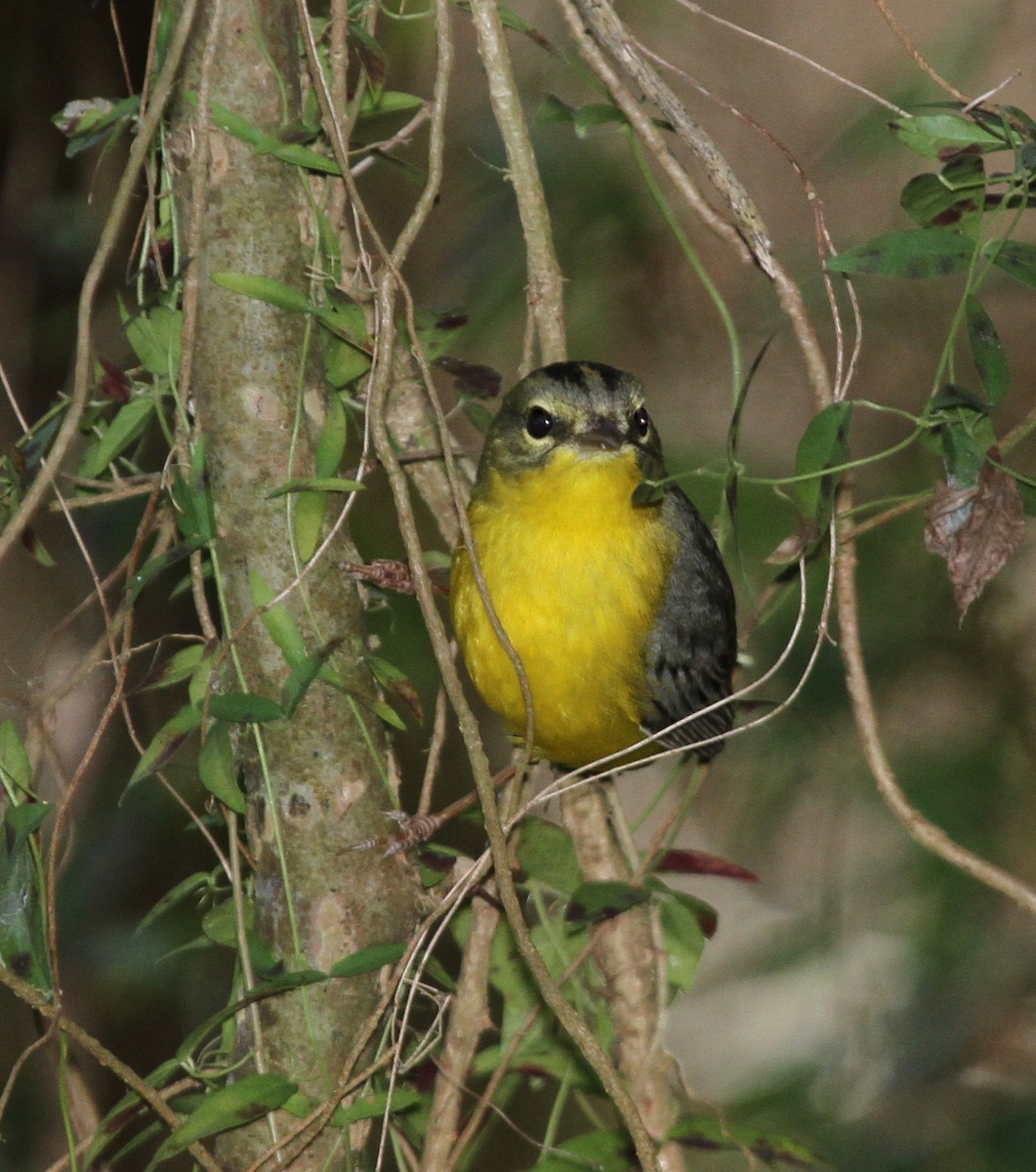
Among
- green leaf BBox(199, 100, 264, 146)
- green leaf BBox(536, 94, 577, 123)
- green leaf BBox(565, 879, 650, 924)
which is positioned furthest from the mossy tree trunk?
green leaf BBox(536, 94, 577, 123)

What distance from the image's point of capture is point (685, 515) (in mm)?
3559

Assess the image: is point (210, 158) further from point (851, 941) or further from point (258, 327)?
point (851, 941)

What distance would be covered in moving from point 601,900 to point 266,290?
4.49 ft

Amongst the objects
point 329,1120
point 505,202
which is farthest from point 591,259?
point 329,1120

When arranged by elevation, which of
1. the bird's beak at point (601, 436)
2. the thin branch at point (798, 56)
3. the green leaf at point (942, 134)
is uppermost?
the thin branch at point (798, 56)

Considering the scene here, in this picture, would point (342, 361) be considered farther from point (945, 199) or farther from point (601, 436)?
point (945, 199)

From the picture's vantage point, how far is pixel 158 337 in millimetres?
2637

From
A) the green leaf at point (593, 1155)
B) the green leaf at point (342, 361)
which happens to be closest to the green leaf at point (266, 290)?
the green leaf at point (342, 361)

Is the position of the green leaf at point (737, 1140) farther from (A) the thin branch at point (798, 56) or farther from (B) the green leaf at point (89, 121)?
(B) the green leaf at point (89, 121)

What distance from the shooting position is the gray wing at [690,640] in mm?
3402

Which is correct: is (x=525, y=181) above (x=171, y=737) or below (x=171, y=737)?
above

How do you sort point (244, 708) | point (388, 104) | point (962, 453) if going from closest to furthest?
1. point (962, 453)
2. point (244, 708)
3. point (388, 104)

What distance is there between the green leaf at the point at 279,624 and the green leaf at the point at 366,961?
55cm

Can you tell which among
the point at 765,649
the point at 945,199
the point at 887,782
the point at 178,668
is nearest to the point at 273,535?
the point at 178,668
